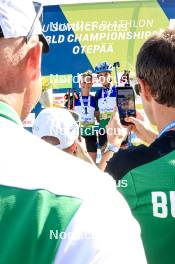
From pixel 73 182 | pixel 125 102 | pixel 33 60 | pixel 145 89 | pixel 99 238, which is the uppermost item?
pixel 125 102

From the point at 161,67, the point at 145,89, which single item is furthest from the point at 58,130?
the point at 161,67

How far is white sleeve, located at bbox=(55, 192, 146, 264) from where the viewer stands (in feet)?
2.62

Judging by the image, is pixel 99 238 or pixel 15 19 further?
pixel 15 19

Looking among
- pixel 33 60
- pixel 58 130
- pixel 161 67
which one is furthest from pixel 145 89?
pixel 33 60

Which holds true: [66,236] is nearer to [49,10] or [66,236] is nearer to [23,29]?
[23,29]

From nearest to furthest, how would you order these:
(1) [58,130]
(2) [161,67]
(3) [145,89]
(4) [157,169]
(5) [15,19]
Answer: (5) [15,19]
(4) [157,169]
(2) [161,67]
(3) [145,89]
(1) [58,130]

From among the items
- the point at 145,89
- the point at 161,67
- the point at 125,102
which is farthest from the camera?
the point at 125,102

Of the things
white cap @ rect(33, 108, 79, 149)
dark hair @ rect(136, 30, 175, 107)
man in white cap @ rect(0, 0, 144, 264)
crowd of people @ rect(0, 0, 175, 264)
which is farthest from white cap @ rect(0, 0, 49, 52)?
white cap @ rect(33, 108, 79, 149)

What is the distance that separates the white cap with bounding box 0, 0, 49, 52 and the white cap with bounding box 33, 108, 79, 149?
56.4 inches

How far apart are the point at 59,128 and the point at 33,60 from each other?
1.44 metres

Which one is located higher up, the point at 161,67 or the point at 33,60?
the point at 161,67

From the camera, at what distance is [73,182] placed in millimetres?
863

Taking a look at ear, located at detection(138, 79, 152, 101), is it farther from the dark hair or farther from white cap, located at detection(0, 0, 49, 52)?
white cap, located at detection(0, 0, 49, 52)

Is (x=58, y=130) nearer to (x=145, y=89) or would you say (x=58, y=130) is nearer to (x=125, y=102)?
(x=145, y=89)
